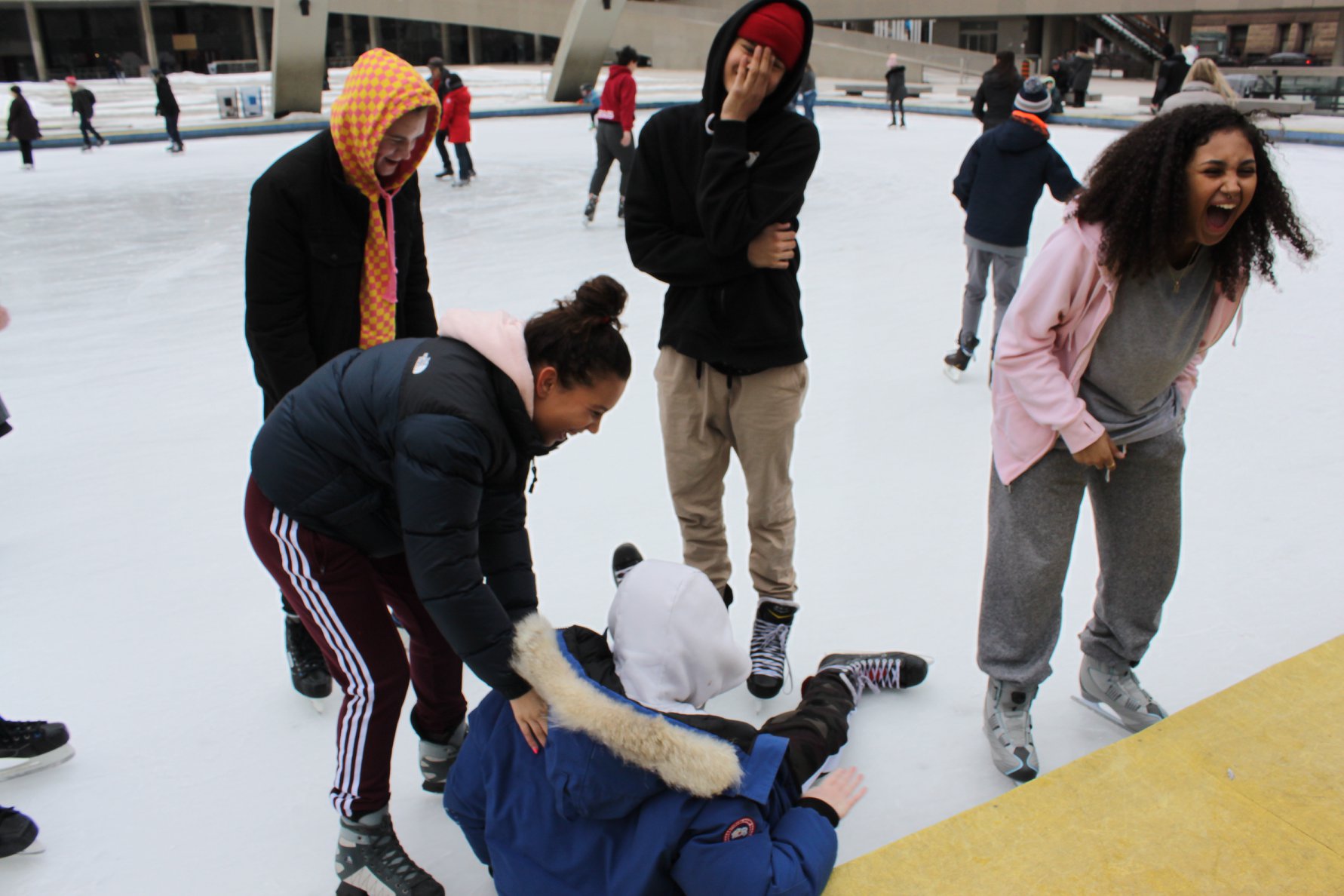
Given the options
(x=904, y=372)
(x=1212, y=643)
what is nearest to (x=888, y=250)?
(x=904, y=372)

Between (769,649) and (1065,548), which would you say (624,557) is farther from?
(1065,548)

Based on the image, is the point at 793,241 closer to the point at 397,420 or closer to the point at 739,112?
the point at 739,112

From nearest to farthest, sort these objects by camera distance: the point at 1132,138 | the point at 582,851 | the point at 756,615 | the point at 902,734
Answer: the point at 582,851
the point at 1132,138
the point at 902,734
the point at 756,615

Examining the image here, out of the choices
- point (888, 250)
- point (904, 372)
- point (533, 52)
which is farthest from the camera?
point (533, 52)

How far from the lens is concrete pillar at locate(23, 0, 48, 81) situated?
1444 inches

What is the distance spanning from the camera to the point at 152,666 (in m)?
2.54

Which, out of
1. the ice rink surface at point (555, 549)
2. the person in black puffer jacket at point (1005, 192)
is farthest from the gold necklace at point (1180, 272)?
the person in black puffer jacket at point (1005, 192)

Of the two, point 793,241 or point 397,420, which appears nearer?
point 397,420

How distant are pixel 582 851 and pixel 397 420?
71 centimetres

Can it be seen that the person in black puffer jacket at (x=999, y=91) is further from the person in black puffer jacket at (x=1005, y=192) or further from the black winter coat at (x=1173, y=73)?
the black winter coat at (x=1173, y=73)

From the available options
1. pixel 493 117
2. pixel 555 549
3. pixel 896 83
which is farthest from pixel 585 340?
pixel 493 117

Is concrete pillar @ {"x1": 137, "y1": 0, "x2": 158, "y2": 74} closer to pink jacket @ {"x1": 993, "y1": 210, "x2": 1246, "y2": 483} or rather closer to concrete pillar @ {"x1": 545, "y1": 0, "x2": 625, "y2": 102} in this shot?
concrete pillar @ {"x1": 545, "y1": 0, "x2": 625, "y2": 102}

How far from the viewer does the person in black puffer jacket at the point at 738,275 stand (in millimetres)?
2119

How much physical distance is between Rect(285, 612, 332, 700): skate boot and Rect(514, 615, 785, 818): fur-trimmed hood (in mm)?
1028
